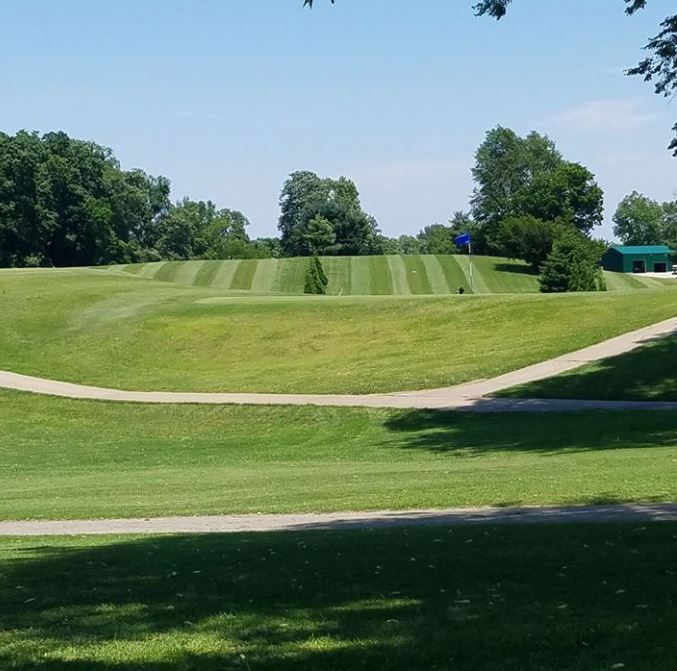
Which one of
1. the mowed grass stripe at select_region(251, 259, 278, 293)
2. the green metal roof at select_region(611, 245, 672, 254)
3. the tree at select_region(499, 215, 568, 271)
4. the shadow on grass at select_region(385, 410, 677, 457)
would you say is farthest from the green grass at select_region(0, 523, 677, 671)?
the green metal roof at select_region(611, 245, 672, 254)

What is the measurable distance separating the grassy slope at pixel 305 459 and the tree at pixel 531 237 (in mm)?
54153

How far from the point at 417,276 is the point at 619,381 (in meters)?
55.4

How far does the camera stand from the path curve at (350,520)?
11305 mm

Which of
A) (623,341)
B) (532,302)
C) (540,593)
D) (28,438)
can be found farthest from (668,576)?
(532,302)

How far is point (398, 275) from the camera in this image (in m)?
82.4

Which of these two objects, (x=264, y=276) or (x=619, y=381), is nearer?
(x=619, y=381)

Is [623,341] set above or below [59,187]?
below

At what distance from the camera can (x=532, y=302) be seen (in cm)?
3916

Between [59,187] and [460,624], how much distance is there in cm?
9947

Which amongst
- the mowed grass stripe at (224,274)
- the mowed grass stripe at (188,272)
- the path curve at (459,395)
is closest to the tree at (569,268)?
the path curve at (459,395)

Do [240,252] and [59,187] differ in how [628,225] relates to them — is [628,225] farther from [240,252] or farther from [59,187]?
[59,187]

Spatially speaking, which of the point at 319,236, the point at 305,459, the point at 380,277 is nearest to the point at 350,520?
the point at 305,459

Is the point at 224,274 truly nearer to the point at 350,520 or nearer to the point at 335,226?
the point at 335,226

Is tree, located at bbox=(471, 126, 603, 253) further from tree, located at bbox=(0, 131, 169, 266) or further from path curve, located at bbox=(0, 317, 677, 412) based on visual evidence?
path curve, located at bbox=(0, 317, 677, 412)
